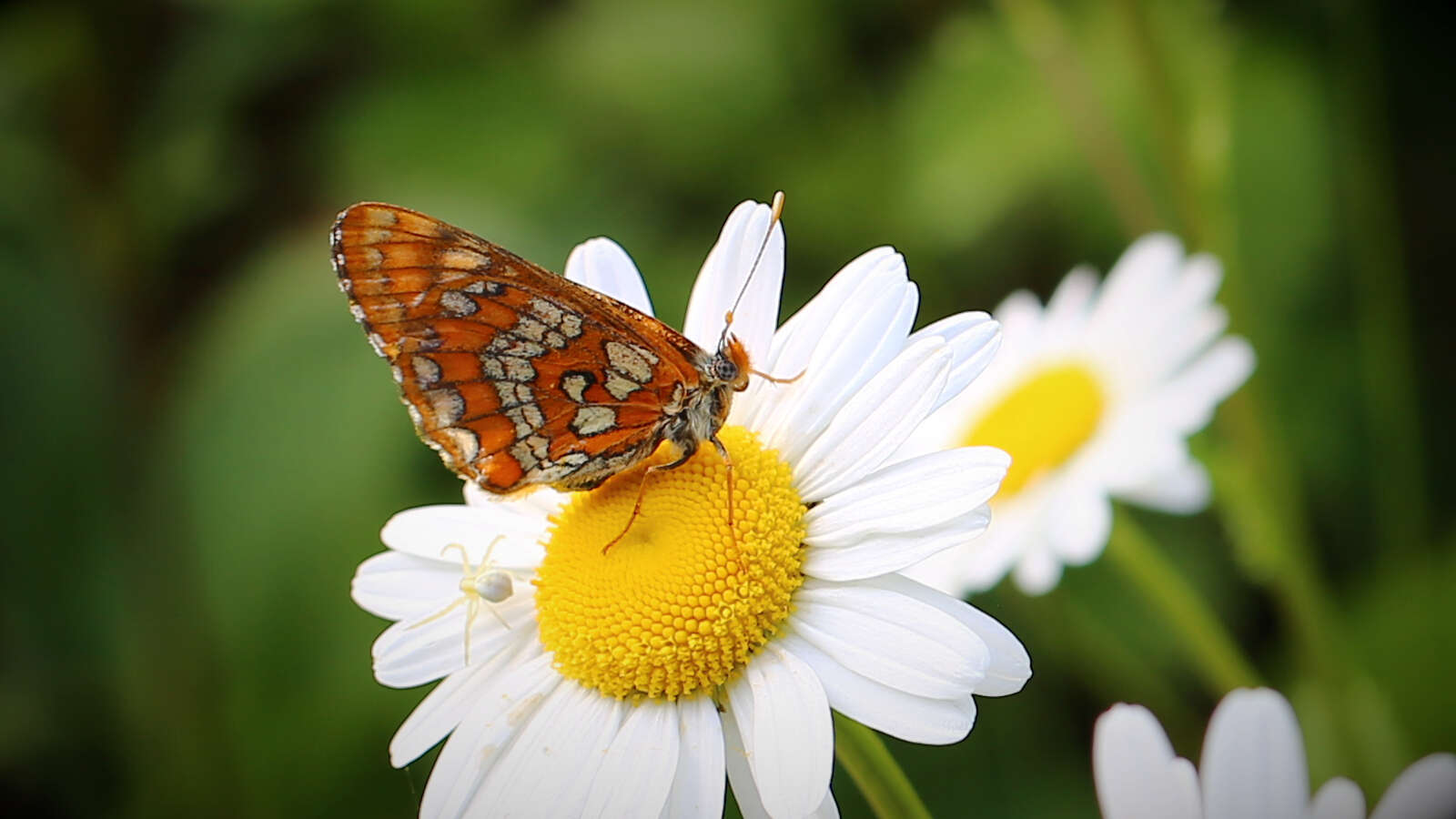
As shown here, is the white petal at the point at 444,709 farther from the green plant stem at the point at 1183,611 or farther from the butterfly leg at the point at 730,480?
the green plant stem at the point at 1183,611

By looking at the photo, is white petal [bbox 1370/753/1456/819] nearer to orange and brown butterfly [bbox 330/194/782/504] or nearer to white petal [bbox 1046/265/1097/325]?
orange and brown butterfly [bbox 330/194/782/504]

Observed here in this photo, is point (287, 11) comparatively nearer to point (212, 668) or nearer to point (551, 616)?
point (212, 668)

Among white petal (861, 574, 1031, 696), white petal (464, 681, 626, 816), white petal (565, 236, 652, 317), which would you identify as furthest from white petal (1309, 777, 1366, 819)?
white petal (565, 236, 652, 317)

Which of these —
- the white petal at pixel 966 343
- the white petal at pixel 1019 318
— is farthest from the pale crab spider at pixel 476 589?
the white petal at pixel 1019 318

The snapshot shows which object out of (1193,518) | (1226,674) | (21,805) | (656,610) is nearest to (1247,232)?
(1193,518)

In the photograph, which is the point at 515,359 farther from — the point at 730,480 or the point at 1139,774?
the point at 1139,774

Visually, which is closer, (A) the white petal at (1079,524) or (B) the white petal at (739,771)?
(B) the white petal at (739,771)

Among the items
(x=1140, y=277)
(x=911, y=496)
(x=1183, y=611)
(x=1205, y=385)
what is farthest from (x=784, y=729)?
(x=1140, y=277)
